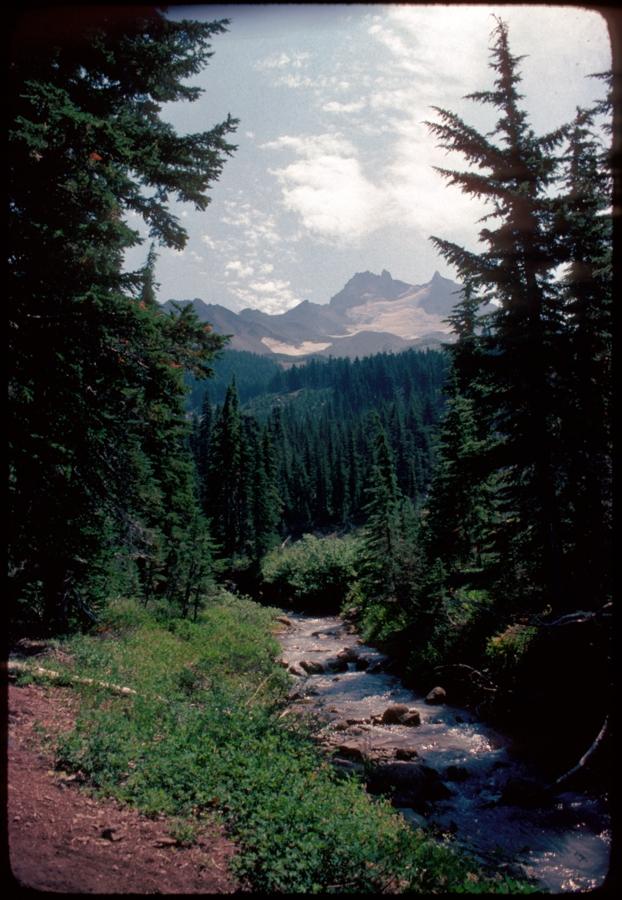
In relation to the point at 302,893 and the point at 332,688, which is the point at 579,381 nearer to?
the point at 302,893

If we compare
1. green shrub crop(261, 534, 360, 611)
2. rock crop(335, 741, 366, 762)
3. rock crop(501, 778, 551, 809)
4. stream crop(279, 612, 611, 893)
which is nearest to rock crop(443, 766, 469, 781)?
stream crop(279, 612, 611, 893)

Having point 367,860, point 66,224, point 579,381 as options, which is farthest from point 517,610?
point 66,224

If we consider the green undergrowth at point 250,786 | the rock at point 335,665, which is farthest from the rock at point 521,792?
the rock at point 335,665

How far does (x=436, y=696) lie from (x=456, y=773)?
4.62 meters

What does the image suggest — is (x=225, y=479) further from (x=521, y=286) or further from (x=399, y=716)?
(x=521, y=286)

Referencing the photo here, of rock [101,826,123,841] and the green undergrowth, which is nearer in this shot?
rock [101,826,123,841]

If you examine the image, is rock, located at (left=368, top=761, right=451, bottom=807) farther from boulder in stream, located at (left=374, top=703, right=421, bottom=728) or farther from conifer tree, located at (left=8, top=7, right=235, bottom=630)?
conifer tree, located at (left=8, top=7, right=235, bottom=630)

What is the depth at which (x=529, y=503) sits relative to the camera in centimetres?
1193

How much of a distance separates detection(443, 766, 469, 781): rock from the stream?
24 millimetres

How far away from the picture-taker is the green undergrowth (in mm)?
4938

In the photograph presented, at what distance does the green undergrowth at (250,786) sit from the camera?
494 centimetres

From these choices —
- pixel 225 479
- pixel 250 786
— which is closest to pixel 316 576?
pixel 225 479

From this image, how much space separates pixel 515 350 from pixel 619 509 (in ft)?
30.7

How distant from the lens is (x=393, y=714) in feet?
45.3
